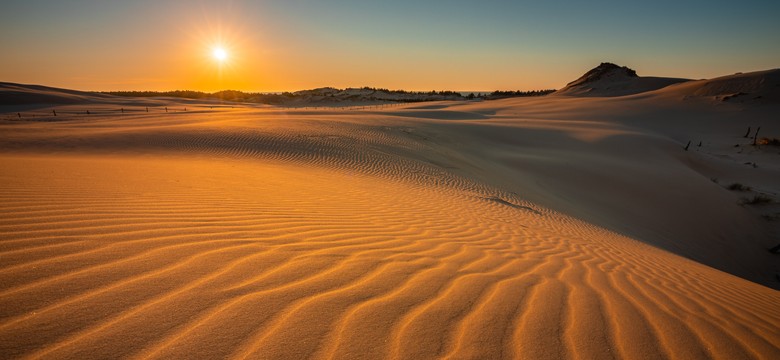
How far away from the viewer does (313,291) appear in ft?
7.05

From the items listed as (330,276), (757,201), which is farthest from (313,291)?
(757,201)

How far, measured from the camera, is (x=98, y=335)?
1516 millimetres

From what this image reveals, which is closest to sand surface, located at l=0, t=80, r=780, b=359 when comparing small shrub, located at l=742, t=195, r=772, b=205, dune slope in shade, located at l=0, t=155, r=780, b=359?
dune slope in shade, located at l=0, t=155, r=780, b=359

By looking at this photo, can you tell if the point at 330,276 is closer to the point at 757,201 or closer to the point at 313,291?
the point at 313,291

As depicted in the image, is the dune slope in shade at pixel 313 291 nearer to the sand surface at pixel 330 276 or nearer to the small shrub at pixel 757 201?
the sand surface at pixel 330 276

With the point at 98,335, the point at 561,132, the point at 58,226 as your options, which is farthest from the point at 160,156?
the point at 561,132

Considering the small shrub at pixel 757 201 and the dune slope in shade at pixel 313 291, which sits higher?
the dune slope in shade at pixel 313 291

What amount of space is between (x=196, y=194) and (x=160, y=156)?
19.2 ft

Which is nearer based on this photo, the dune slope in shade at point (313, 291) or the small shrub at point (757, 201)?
the dune slope in shade at point (313, 291)

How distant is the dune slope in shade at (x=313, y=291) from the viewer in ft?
5.38

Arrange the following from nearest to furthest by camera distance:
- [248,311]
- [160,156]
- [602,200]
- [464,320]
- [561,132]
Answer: [248,311]
[464,320]
[160,156]
[602,200]
[561,132]

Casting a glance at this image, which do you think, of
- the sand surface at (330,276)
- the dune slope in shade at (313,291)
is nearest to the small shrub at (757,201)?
the sand surface at (330,276)

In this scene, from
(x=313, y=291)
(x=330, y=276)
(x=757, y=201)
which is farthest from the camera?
(x=757, y=201)

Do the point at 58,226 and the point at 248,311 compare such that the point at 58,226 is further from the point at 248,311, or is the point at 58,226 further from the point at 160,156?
the point at 160,156
